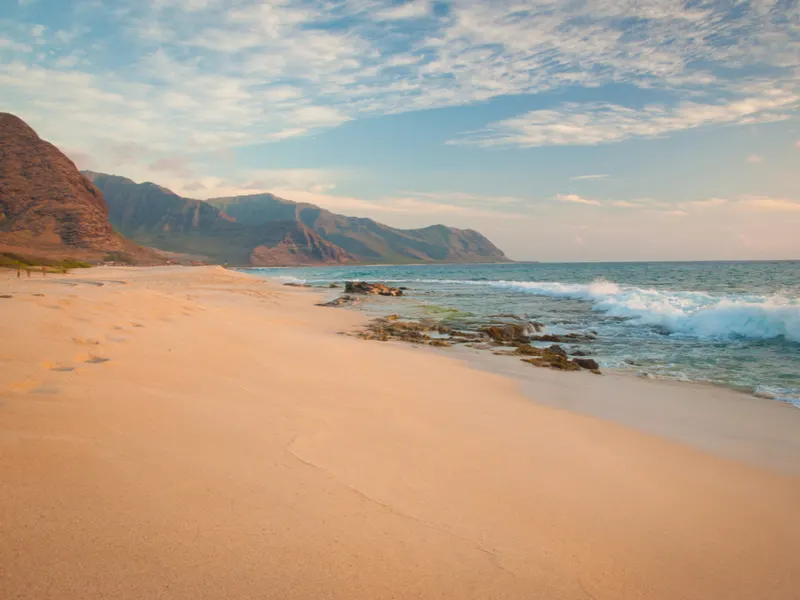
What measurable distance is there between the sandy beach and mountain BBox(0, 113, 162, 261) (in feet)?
224

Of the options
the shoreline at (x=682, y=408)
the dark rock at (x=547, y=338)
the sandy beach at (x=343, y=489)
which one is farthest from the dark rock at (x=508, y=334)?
the sandy beach at (x=343, y=489)

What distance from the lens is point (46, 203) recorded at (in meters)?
71.6

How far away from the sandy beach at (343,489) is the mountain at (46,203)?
68274mm

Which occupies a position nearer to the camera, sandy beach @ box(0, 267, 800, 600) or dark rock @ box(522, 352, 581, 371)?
sandy beach @ box(0, 267, 800, 600)

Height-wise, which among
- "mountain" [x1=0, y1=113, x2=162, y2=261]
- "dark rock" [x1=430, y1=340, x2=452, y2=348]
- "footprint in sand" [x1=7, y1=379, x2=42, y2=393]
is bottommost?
"dark rock" [x1=430, y1=340, x2=452, y2=348]

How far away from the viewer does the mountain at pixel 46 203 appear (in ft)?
215

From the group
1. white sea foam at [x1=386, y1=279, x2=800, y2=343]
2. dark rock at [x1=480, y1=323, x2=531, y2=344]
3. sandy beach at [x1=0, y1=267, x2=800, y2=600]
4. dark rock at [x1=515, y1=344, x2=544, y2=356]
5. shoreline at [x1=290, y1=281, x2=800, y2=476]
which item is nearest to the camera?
sandy beach at [x1=0, y1=267, x2=800, y2=600]

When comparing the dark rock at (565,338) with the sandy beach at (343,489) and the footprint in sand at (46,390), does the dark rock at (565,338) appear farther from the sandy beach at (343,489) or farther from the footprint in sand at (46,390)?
the footprint in sand at (46,390)

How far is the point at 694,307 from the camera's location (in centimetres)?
1786

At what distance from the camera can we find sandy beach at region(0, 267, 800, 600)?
183 cm

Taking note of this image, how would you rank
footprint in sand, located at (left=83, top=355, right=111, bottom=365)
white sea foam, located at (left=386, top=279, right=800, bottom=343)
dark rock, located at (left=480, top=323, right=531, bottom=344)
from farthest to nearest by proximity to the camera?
white sea foam, located at (left=386, top=279, right=800, bottom=343) → dark rock, located at (left=480, top=323, right=531, bottom=344) → footprint in sand, located at (left=83, top=355, right=111, bottom=365)

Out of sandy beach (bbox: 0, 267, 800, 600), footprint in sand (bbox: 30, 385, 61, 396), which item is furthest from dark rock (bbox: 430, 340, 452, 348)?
footprint in sand (bbox: 30, 385, 61, 396)

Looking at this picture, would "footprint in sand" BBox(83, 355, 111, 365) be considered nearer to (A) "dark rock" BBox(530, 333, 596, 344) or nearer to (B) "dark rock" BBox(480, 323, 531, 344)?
(B) "dark rock" BBox(480, 323, 531, 344)

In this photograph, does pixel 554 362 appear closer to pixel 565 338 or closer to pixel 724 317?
pixel 565 338
